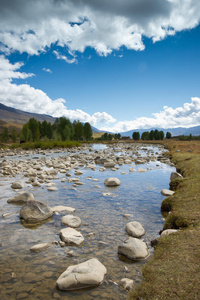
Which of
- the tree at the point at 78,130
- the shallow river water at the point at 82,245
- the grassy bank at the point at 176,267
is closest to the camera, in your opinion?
the grassy bank at the point at 176,267

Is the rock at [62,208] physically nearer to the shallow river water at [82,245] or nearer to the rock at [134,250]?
the shallow river water at [82,245]

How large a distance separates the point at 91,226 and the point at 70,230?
3.04 feet

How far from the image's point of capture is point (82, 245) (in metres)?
5.73

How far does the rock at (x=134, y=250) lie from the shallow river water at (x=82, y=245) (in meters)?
0.16

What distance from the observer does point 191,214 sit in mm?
6562

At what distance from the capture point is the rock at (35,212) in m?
7.43


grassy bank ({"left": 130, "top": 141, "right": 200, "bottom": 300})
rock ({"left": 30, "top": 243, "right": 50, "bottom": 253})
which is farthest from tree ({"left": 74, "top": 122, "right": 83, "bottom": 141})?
rock ({"left": 30, "top": 243, "right": 50, "bottom": 253})

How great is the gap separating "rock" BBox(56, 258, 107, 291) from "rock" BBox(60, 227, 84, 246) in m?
1.35

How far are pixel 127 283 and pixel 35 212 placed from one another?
15.5ft

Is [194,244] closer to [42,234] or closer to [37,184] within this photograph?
[42,234]

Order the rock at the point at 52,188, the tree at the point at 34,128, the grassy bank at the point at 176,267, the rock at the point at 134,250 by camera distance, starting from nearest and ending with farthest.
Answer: the grassy bank at the point at 176,267
the rock at the point at 134,250
the rock at the point at 52,188
the tree at the point at 34,128

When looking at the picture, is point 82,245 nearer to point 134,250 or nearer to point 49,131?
point 134,250

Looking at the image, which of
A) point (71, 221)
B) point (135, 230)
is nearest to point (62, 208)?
point (71, 221)

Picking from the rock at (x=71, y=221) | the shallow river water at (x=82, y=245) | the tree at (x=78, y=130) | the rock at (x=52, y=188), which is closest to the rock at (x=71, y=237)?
the shallow river water at (x=82, y=245)
